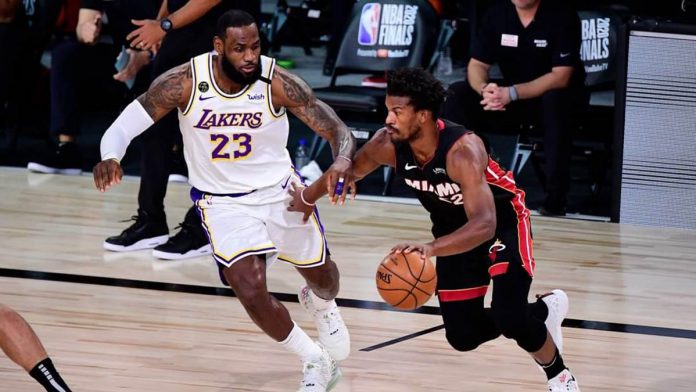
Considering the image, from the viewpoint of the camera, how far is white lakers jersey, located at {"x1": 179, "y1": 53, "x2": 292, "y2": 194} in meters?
5.50

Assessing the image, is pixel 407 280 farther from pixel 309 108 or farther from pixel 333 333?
pixel 309 108

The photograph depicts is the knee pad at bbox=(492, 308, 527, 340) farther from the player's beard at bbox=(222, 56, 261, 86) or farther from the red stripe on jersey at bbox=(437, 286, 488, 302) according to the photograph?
the player's beard at bbox=(222, 56, 261, 86)

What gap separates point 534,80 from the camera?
858 centimetres

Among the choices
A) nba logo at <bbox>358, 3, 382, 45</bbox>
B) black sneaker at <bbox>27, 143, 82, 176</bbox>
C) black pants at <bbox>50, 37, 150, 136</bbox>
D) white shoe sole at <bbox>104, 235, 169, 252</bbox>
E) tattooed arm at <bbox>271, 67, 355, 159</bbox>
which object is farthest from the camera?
nba logo at <bbox>358, 3, 382, 45</bbox>

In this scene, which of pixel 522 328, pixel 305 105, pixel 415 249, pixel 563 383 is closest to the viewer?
pixel 415 249

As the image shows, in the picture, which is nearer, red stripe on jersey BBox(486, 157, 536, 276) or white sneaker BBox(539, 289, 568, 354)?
red stripe on jersey BBox(486, 157, 536, 276)

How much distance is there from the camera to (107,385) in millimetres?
5105

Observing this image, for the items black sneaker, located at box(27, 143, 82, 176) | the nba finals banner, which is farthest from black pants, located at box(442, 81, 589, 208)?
black sneaker, located at box(27, 143, 82, 176)

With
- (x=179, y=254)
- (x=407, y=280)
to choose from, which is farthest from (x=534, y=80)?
(x=407, y=280)

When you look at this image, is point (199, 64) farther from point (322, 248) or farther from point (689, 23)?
point (689, 23)

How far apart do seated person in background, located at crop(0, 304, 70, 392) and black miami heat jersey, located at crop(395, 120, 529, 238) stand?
1.48m

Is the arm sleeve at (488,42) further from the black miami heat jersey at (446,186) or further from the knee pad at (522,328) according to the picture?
the knee pad at (522,328)

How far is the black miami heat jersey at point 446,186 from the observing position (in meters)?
4.86

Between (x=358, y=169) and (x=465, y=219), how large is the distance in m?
0.47
